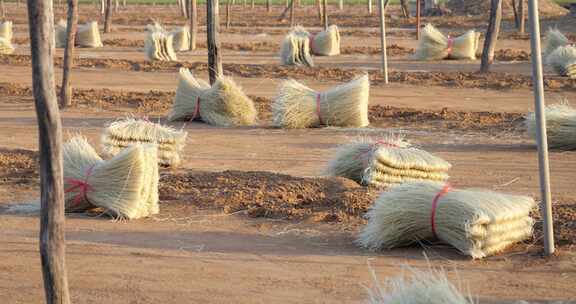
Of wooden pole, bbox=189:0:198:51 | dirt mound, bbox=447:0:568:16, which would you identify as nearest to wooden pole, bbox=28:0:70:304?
wooden pole, bbox=189:0:198:51

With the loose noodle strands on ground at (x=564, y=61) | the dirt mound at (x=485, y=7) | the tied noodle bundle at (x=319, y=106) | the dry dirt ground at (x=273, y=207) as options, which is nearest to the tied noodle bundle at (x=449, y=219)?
the dry dirt ground at (x=273, y=207)

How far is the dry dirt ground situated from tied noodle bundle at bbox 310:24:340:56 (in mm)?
5308

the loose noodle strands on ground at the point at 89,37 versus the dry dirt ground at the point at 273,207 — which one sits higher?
the dry dirt ground at the point at 273,207

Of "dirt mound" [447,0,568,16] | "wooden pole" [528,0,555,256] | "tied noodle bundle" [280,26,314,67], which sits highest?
"wooden pole" [528,0,555,256]

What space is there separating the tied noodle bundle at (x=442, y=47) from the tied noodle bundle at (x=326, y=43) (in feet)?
6.30

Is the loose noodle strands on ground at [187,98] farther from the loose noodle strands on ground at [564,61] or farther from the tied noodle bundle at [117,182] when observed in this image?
the loose noodle strands on ground at [564,61]

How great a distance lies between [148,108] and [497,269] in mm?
9735

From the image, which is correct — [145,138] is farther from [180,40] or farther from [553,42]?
[180,40]

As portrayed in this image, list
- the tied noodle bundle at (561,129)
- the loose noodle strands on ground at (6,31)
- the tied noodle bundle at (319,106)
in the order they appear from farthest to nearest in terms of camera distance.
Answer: the loose noodle strands on ground at (6,31) → the tied noodle bundle at (319,106) → the tied noodle bundle at (561,129)

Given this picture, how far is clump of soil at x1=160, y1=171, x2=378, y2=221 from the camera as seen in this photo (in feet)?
29.9

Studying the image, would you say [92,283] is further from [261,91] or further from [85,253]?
[261,91]

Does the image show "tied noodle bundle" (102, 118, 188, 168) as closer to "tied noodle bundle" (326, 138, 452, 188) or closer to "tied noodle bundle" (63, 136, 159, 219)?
"tied noodle bundle" (63, 136, 159, 219)

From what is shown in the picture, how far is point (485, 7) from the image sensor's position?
46.6 m

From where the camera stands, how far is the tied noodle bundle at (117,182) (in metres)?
8.90
